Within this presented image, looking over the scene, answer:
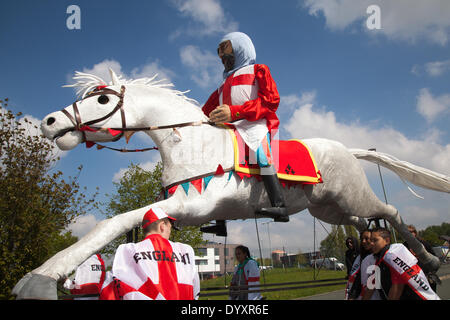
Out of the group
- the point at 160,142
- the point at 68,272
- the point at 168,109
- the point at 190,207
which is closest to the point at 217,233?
the point at 190,207

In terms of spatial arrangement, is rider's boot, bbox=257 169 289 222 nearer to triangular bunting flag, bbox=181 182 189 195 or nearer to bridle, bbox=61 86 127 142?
triangular bunting flag, bbox=181 182 189 195

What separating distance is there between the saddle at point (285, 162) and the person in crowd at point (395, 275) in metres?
1.01

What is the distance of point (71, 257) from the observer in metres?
2.45

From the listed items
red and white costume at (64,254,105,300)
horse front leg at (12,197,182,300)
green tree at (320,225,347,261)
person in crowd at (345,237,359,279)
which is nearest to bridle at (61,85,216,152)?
horse front leg at (12,197,182,300)

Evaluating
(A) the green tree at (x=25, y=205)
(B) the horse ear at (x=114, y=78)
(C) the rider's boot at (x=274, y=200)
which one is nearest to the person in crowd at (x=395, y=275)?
(C) the rider's boot at (x=274, y=200)

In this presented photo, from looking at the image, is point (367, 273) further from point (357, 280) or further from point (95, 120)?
point (95, 120)

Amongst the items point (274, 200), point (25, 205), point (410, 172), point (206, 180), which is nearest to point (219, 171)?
point (206, 180)

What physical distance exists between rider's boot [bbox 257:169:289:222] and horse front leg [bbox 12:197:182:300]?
1.01 metres

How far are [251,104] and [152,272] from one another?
2.17m

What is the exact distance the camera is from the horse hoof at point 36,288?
2158mm

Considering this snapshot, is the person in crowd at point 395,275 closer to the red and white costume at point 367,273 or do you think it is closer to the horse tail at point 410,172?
the red and white costume at point 367,273
